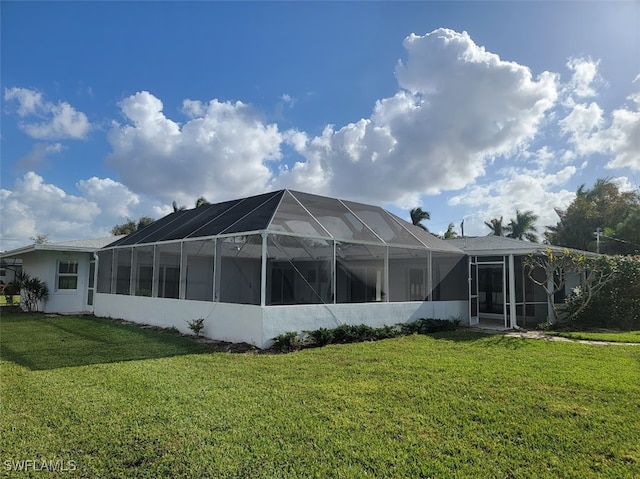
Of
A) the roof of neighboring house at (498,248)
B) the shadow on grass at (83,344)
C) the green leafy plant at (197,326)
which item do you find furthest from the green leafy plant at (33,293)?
the roof of neighboring house at (498,248)

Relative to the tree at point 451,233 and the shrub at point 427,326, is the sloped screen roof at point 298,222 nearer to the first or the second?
the shrub at point 427,326

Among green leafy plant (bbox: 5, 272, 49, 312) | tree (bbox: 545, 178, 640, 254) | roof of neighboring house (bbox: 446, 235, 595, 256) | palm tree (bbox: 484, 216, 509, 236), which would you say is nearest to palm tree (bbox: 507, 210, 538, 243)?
palm tree (bbox: 484, 216, 509, 236)

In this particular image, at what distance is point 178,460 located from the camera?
3277 millimetres

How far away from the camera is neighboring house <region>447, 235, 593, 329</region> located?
12.5 metres

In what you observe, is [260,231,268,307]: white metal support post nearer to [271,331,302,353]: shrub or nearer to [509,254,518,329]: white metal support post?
[271,331,302,353]: shrub

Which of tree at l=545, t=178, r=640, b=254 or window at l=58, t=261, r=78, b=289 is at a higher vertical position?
tree at l=545, t=178, r=640, b=254

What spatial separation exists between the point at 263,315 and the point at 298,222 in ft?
8.10

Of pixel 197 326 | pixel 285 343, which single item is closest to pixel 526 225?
pixel 285 343

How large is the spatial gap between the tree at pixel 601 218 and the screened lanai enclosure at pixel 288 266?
18794 millimetres

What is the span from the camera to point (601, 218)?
2919cm

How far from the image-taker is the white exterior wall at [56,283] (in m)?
15.8

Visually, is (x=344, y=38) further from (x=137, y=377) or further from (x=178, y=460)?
(x=178, y=460)

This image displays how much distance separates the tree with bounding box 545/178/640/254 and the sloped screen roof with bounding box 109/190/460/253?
63.3 feet

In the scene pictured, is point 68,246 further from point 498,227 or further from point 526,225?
point 526,225
